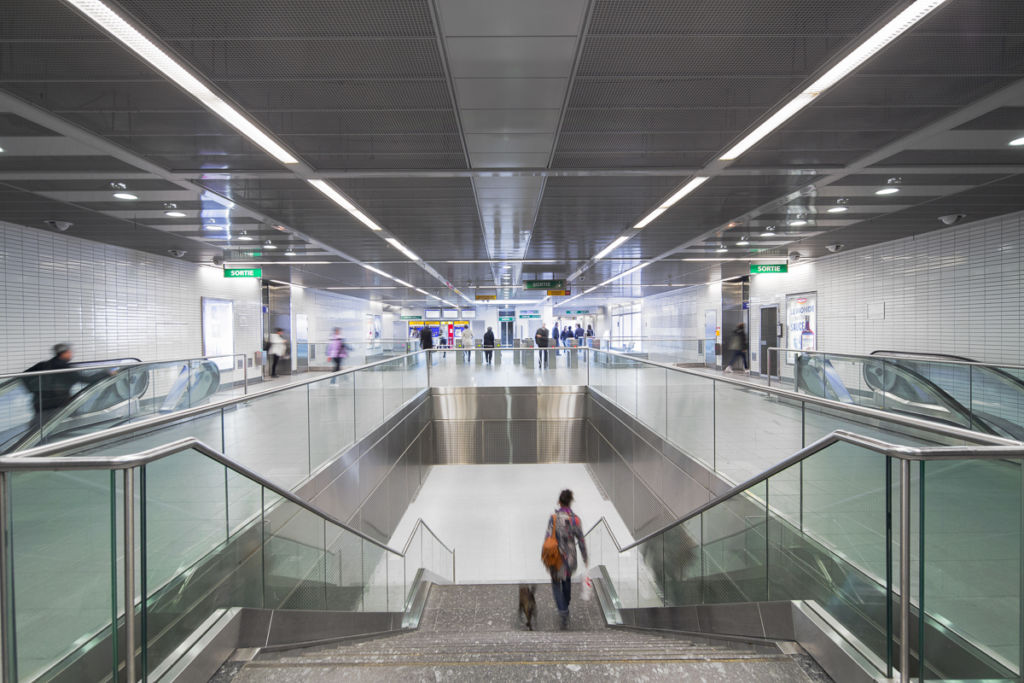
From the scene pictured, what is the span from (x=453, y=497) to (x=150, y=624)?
11505 mm

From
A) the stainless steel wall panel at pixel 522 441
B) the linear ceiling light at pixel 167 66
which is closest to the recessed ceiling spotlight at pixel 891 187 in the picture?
the linear ceiling light at pixel 167 66

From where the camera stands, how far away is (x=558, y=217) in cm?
1041

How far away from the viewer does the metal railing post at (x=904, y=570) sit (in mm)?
2018

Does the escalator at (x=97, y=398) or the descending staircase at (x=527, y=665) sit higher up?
the escalator at (x=97, y=398)

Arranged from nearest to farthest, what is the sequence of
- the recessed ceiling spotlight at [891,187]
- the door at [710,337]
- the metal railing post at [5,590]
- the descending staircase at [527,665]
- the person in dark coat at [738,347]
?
the metal railing post at [5,590] < the descending staircase at [527,665] < the recessed ceiling spotlight at [891,187] < the person in dark coat at [738,347] < the door at [710,337]

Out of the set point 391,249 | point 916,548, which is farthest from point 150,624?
point 391,249

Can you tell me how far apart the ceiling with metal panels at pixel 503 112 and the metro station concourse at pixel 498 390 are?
5cm

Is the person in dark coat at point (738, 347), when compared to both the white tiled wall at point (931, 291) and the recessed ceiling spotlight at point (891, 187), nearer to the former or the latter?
the white tiled wall at point (931, 291)

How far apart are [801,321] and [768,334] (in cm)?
224

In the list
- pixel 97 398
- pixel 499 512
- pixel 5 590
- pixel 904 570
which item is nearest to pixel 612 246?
pixel 499 512

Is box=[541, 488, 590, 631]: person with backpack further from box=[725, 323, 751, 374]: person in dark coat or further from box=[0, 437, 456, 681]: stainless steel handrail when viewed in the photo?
box=[725, 323, 751, 374]: person in dark coat

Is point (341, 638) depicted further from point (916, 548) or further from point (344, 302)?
point (344, 302)

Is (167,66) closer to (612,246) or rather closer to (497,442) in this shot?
(612,246)

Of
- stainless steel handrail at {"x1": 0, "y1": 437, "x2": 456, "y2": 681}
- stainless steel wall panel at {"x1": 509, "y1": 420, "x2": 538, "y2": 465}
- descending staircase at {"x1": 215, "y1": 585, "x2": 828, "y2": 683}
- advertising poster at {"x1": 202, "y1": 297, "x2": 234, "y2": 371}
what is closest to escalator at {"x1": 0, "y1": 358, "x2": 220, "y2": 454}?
descending staircase at {"x1": 215, "y1": 585, "x2": 828, "y2": 683}
